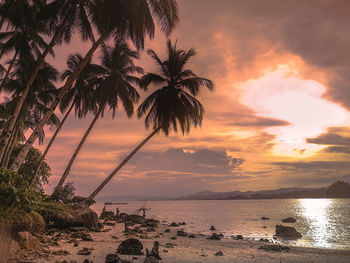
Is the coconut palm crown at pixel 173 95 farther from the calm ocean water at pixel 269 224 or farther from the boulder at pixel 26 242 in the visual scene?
the boulder at pixel 26 242

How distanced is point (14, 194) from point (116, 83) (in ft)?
64.3

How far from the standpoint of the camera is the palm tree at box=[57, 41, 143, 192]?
26.2 metres

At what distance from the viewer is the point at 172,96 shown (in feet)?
82.0

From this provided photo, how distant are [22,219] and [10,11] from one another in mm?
14002

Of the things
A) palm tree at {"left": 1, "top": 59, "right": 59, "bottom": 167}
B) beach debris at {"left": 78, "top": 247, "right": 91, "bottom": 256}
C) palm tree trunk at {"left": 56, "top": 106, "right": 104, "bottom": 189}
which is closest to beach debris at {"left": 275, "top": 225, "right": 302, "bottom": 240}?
palm tree trunk at {"left": 56, "top": 106, "right": 104, "bottom": 189}

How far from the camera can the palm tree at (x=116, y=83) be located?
2616 cm

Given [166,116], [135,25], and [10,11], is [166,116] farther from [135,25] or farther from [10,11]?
[10,11]

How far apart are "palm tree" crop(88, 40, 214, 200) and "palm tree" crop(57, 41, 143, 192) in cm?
214

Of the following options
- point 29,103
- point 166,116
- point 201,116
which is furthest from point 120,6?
point 29,103

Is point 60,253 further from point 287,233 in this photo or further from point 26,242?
point 287,233

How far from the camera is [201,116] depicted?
26047 mm

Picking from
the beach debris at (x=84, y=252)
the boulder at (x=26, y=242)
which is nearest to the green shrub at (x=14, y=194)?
the boulder at (x=26, y=242)

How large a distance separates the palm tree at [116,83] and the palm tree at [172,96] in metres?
2.14

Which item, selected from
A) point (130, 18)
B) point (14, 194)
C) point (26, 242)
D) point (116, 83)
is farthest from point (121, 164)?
point (14, 194)
